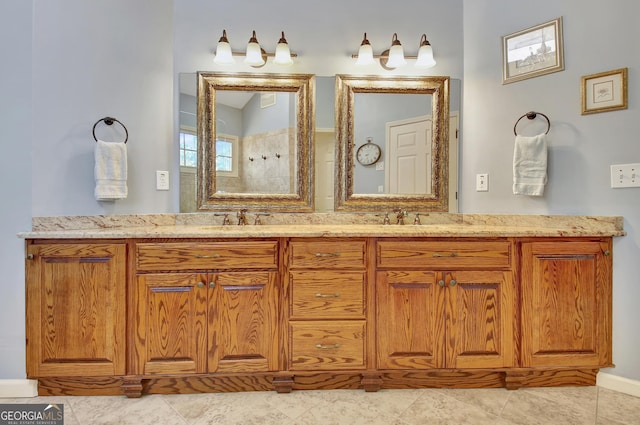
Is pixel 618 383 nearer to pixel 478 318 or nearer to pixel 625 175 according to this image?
pixel 478 318

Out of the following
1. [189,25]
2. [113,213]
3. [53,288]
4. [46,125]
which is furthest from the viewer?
[189,25]

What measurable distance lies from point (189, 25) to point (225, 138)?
78 centimetres

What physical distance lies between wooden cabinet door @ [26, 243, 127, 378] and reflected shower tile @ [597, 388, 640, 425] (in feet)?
7.78

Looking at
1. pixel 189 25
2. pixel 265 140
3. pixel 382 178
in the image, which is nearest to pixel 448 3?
pixel 382 178

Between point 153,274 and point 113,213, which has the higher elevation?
point 113,213

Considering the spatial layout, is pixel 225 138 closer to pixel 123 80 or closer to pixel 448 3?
pixel 123 80

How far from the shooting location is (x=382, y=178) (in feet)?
6.98

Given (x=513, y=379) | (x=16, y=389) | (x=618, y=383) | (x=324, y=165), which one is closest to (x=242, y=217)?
(x=324, y=165)

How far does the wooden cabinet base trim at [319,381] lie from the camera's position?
1.60 m

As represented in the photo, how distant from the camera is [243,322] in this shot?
158 cm

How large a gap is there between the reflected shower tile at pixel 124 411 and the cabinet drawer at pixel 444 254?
126cm

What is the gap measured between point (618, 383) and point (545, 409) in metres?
0.52

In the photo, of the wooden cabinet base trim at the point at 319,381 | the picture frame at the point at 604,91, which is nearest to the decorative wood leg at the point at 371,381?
the wooden cabinet base trim at the point at 319,381

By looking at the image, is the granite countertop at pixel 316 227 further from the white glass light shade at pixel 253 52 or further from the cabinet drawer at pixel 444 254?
the white glass light shade at pixel 253 52
